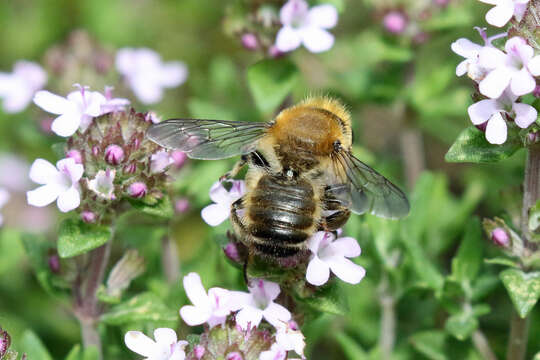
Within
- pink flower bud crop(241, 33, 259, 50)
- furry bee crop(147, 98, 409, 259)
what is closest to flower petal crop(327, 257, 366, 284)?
furry bee crop(147, 98, 409, 259)

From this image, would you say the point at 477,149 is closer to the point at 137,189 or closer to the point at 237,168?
the point at 237,168

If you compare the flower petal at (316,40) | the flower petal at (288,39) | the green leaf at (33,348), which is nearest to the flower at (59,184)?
the green leaf at (33,348)

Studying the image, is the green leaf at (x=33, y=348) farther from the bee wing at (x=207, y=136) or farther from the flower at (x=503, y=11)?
the flower at (x=503, y=11)

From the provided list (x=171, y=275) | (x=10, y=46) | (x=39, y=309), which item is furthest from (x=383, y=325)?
(x=10, y=46)

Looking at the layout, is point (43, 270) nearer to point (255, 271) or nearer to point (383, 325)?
point (255, 271)

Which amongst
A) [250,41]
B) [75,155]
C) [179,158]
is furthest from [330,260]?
[250,41]
